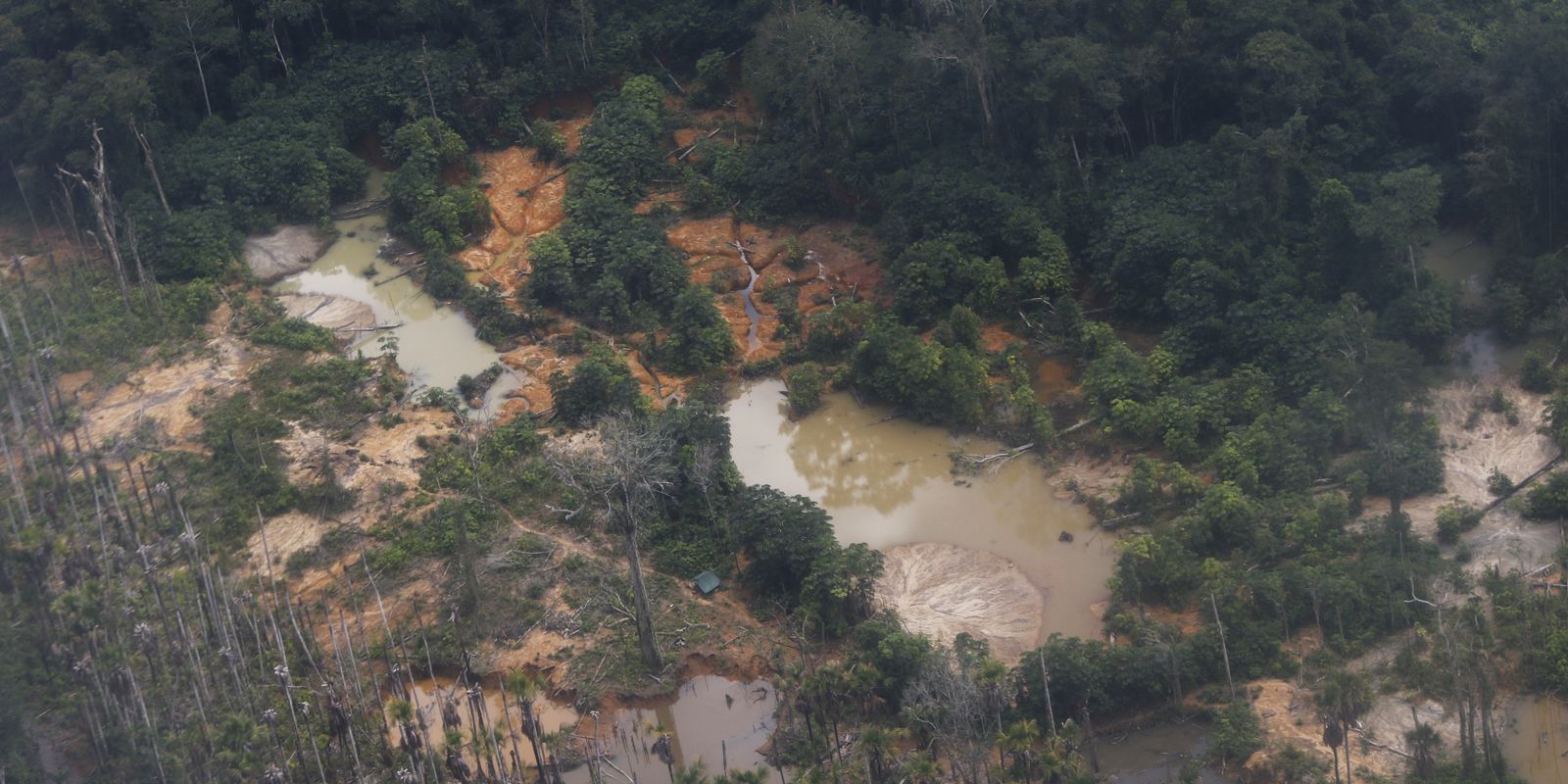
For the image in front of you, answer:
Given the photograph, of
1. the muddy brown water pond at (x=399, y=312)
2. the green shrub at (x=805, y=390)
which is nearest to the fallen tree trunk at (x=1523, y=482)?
the green shrub at (x=805, y=390)

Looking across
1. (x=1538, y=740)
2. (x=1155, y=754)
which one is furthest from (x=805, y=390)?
(x=1538, y=740)

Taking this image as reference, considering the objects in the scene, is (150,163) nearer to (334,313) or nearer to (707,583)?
(334,313)

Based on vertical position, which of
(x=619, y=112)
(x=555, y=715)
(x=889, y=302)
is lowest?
(x=555, y=715)

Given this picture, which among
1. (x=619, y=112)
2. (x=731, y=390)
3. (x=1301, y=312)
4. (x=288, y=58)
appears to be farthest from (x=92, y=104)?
(x=1301, y=312)

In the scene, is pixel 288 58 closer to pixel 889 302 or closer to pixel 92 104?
pixel 92 104

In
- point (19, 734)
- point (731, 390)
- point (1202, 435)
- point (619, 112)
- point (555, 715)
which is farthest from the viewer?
point (619, 112)

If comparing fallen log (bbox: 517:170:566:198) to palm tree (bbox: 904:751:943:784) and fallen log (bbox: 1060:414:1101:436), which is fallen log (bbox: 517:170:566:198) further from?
palm tree (bbox: 904:751:943:784)

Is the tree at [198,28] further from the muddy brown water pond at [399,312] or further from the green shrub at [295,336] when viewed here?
the green shrub at [295,336]
